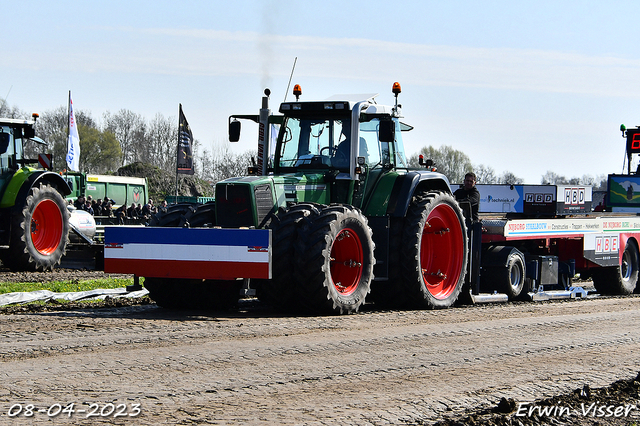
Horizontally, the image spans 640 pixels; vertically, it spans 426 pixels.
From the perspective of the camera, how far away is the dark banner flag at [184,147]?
28000mm

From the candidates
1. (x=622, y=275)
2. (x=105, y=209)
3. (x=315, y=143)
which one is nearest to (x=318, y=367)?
(x=315, y=143)

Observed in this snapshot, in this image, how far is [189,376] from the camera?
588cm

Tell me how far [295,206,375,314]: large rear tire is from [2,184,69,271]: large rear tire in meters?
7.52

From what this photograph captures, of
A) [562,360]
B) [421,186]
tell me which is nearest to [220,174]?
[421,186]

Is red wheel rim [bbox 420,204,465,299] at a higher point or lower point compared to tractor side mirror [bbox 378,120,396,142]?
lower

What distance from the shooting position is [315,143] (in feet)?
35.1

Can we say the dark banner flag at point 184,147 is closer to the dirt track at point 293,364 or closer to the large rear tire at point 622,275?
the large rear tire at point 622,275

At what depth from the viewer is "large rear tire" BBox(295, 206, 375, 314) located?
875cm

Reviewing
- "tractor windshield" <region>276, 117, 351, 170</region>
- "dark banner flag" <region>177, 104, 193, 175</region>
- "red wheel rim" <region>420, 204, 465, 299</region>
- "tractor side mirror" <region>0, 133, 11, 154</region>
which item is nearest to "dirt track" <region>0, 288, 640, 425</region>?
"red wheel rim" <region>420, 204, 465, 299</region>

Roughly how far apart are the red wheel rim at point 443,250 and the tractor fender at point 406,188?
0.49 meters

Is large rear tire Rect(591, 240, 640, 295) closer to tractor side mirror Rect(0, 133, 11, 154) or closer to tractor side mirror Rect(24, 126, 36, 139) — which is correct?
tractor side mirror Rect(24, 126, 36, 139)

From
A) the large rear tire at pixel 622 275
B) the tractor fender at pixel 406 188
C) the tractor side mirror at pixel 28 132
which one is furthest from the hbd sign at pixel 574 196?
the tractor side mirror at pixel 28 132

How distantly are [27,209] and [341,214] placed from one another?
8.05 metres

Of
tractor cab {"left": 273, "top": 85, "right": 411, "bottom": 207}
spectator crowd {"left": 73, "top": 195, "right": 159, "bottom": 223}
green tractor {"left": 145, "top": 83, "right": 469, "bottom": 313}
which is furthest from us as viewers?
spectator crowd {"left": 73, "top": 195, "right": 159, "bottom": 223}
